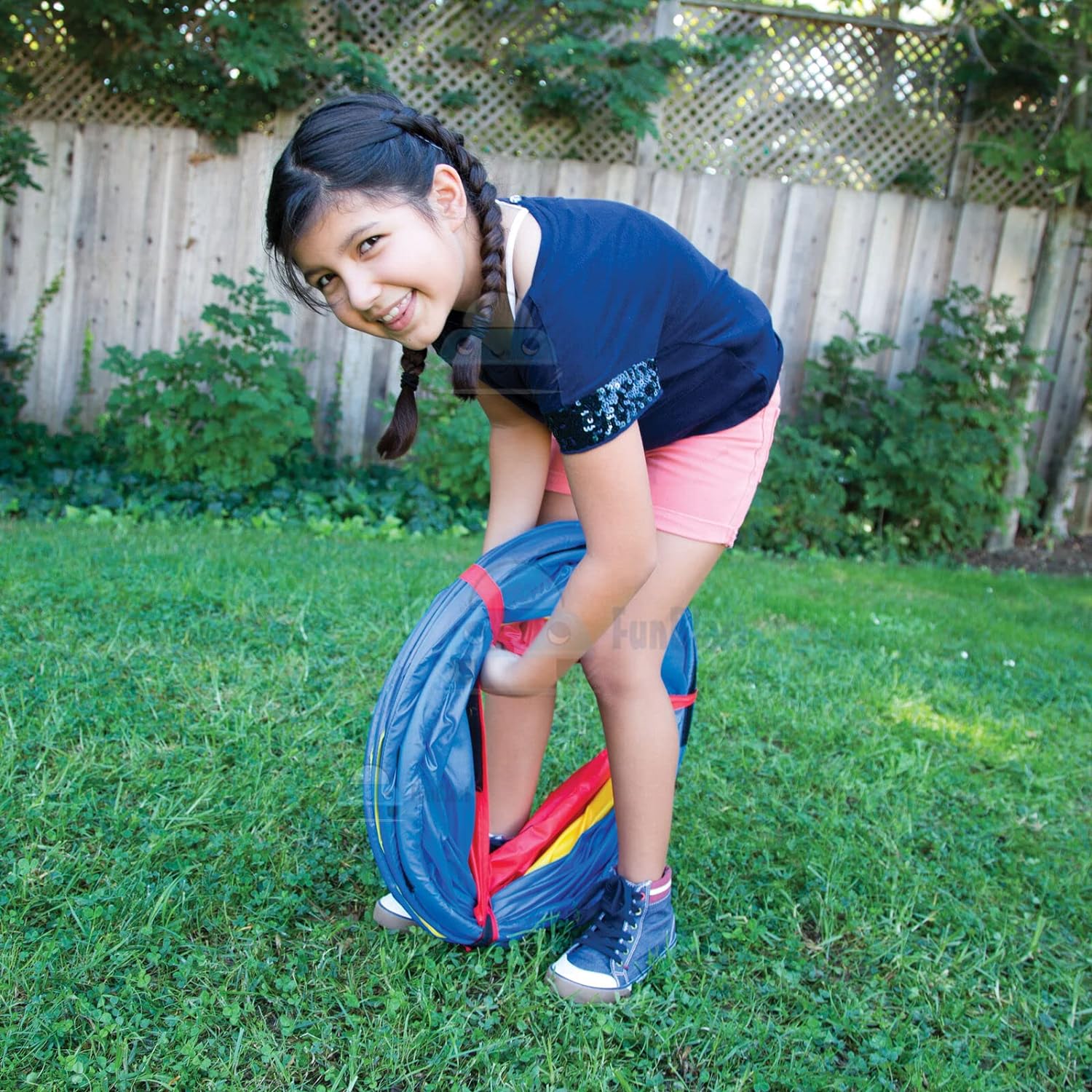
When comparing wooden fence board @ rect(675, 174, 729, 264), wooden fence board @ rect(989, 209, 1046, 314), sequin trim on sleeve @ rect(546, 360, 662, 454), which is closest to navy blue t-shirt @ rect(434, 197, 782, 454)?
sequin trim on sleeve @ rect(546, 360, 662, 454)

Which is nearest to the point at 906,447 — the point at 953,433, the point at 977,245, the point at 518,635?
the point at 953,433

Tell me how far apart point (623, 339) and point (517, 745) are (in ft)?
3.09

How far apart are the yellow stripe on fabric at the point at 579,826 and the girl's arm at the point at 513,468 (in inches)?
22.8

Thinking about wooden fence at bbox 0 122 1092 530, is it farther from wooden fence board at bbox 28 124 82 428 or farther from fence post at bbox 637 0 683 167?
fence post at bbox 637 0 683 167

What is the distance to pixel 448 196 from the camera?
1.52 m

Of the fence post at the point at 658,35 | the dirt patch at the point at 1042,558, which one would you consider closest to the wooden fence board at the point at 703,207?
the fence post at the point at 658,35

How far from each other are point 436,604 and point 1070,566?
5.35 m

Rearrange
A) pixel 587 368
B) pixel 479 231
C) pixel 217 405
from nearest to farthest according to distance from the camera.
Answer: pixel 587 368 → pixel 479 231 → pixel 217 405

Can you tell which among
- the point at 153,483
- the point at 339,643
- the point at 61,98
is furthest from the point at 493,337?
the point at 61,98

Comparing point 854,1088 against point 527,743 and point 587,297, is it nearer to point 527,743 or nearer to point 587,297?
point 527,743

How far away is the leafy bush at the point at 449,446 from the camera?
541 centimetres

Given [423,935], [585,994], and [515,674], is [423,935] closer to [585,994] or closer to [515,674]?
[585,994]

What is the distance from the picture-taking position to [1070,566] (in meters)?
5.94

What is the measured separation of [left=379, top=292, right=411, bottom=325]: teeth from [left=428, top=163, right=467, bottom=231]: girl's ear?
130mm
